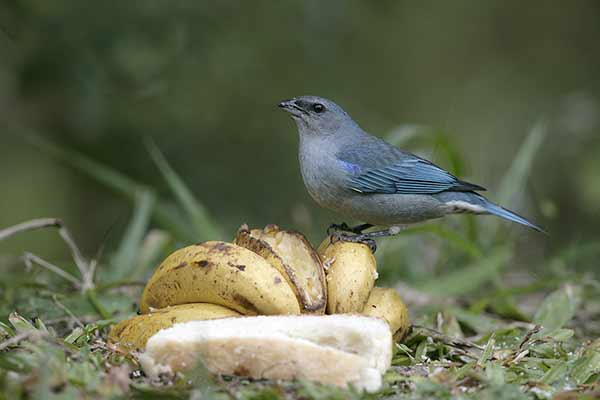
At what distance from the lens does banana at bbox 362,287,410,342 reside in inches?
142

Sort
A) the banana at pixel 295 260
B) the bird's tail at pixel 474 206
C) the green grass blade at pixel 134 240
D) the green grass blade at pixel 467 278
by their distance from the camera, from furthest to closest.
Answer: the green grass blade at pixel 134 240, the green grass blade at pixel 467 278, the bird's tail at pixel 474 206, the banana at pixel 295 260

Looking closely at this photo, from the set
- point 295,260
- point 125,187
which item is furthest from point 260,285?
point 125,187

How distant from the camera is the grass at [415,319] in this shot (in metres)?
2.85

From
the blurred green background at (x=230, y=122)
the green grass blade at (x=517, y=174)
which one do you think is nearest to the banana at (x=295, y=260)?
the blurred green background at (x=230, y=122)

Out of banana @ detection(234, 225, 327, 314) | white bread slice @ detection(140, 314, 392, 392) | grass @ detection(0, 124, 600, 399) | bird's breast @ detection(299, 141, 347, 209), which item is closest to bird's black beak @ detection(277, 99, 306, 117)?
bird's breast @ detection(299, 141, 347, 209)

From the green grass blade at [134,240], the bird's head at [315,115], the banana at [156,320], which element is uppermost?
the bird's head at [315,115]

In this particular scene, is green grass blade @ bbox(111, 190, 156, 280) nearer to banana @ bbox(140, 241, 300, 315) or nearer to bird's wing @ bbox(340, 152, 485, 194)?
bird's wing @ bbox(340, 152, 485, 194)

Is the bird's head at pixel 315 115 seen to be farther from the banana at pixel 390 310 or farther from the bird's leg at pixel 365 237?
the banana at pixel 390 310

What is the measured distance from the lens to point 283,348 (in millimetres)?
2971

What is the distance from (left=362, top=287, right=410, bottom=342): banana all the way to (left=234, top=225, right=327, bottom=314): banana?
0.23m

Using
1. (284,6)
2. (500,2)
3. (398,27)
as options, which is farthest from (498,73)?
(284,6)

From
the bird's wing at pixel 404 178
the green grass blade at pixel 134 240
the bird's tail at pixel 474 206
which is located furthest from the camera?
the green grass blade at pixel 134 240

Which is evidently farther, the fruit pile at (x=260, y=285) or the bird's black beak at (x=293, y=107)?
the bird's black beak at (x=293, y=107)

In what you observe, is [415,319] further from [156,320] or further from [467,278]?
[156,320]
